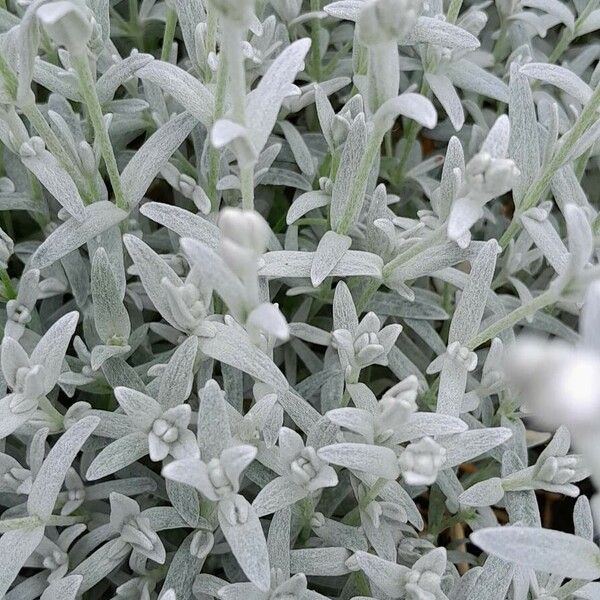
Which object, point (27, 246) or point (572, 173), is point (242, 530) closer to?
point (27, 246)

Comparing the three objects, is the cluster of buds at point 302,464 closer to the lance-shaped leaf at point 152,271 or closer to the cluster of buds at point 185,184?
the lance-shaped leaf at point 152,271

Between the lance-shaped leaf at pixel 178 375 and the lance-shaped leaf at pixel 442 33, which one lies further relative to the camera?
the lance-shaped leaf at pixel 442 33

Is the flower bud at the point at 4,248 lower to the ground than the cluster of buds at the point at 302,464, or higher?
higher

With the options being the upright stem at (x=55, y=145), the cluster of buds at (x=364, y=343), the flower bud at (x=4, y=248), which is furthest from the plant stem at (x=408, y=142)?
the flower bud at (x=4, y=248)

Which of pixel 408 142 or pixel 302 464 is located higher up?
pixel 408 142

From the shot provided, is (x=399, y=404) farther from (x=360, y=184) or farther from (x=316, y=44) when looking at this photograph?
(x=316, y=44)

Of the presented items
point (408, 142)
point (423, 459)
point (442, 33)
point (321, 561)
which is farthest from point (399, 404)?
point (408, 142)

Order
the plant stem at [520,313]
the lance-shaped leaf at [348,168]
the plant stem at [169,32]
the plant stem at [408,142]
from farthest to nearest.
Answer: the plant stem at [408,142], the plant stem at [169,32], the lance-shaped leaf at [348,168], the plant stem at [520,313]

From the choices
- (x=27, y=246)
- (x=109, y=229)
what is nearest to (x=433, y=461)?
(x=109, y=229)

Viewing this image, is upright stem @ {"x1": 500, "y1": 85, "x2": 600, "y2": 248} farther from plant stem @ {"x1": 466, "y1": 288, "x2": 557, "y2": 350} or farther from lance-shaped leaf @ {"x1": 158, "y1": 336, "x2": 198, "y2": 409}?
lance-shaped leaf @ {"x1": 158, "y1": 336, "x2": 198, "y2": 409}

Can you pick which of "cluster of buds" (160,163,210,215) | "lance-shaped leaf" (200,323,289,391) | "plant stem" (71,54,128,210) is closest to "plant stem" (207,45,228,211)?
"cluster of buds" (160,163,210,215)
